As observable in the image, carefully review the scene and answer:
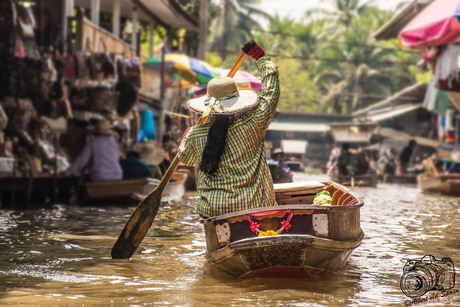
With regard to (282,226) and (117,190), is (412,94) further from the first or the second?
(282,226)

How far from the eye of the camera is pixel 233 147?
18.4 feet

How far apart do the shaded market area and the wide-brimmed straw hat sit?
0.02 meters

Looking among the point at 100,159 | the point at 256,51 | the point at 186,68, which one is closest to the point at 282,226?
the point at 256,51

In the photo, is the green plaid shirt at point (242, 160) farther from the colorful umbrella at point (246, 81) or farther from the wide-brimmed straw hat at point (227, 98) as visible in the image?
the colorful umbrella at point (246, 81)

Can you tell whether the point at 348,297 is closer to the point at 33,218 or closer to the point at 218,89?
the point at 218,89

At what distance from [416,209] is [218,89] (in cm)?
879

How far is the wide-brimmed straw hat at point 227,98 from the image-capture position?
562 centimetres

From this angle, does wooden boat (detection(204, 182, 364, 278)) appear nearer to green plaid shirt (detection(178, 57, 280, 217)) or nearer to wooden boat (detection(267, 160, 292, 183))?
green plaid shirt (detection(178, 57, 280, 217))

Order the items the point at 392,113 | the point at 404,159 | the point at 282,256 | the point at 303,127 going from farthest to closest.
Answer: the point at 303,127 < the point at 392,113 < the point at 404,159 < the point at 282,256

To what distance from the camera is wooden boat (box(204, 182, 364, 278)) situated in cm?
531

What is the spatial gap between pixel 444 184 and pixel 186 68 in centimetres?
715

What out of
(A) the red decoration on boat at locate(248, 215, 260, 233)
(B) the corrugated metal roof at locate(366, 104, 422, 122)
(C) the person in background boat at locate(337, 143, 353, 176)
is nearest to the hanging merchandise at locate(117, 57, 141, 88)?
(A) the red decoration on boat at locate(248, 215, 260, 233)

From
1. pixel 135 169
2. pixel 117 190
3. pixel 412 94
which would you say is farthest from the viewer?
pixel 412 94

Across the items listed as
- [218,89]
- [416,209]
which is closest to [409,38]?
[416,209]
